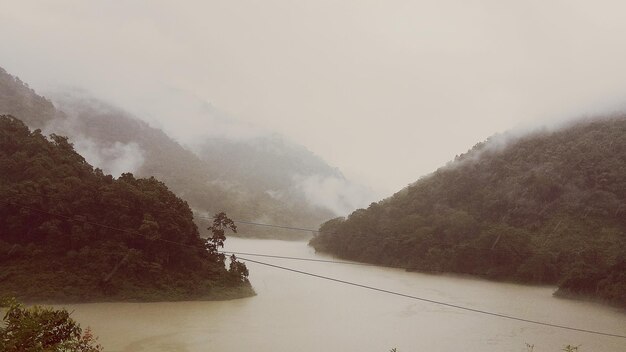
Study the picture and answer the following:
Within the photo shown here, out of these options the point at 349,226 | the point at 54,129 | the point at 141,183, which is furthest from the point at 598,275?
the point at 54,129

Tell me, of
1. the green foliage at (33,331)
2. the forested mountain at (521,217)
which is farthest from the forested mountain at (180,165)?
the green foliage at (33,331)

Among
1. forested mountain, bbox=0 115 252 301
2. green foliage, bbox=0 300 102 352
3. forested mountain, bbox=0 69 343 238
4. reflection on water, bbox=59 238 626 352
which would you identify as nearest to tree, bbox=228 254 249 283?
forested mountain, bbox=0 115 252 301

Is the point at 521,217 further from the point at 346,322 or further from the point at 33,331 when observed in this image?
the point at 33,331

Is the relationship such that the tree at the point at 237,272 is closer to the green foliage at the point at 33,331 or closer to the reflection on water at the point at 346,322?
the reflection on water at the point at 346,322

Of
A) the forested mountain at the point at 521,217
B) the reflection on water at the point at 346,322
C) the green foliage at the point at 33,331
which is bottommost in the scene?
the reflection on water at the point at 346,322

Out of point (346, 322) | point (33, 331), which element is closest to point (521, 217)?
point (346, 322)
